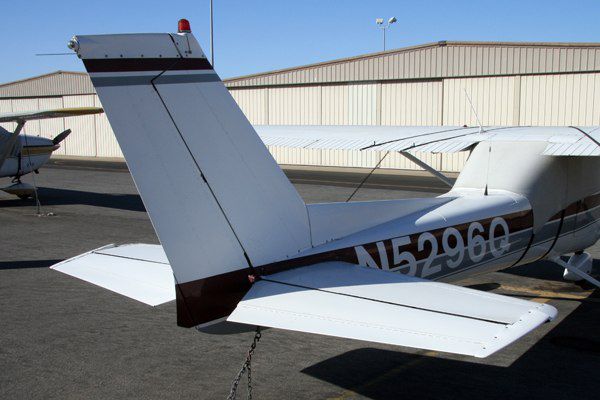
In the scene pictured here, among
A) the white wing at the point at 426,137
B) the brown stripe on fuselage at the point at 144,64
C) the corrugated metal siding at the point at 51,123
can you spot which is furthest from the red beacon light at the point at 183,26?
the corrugated metal siding at the point at 51,123

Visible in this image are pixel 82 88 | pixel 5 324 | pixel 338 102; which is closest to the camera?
pixel 5 324

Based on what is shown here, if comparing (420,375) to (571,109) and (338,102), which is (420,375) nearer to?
(571,109)

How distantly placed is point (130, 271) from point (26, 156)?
1677cm

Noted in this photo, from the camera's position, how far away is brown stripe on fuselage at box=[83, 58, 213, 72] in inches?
143

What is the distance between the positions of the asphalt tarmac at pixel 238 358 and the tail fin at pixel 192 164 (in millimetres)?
1545

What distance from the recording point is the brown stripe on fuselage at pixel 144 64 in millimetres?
3639

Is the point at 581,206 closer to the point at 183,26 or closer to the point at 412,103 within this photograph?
the point at 183,26

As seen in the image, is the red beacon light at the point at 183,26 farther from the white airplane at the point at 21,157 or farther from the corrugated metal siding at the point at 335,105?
the corrugated metal siding at the point at 335,105

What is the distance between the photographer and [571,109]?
24797 mm

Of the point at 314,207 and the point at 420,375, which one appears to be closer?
the point at 314,207

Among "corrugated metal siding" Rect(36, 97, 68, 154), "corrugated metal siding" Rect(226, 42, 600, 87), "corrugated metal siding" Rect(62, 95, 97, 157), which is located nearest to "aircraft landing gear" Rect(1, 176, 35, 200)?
"corrugated metal siding" Rect(226, 42, 600, 87)

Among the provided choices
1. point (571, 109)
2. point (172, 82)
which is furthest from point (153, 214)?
point (571, 109)

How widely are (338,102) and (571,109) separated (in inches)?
444

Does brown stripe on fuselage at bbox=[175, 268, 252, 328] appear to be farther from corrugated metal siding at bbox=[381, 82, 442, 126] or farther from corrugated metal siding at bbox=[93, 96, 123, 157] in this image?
corrugated metal siding at bbox=[93, 96, 123, 157]
